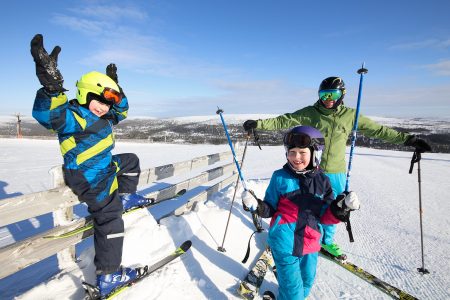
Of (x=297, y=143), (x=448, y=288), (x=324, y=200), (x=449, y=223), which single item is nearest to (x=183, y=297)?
(x=324, y=200)

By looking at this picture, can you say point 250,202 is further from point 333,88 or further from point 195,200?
point 195,200

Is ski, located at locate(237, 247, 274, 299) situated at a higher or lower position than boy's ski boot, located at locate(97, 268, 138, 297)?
lower

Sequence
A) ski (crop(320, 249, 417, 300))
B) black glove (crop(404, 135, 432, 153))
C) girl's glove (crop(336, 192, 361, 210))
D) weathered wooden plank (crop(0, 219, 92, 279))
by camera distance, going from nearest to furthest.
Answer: girl's glove (crop(336, 192, 361, 210)) < weathered wooden plank (crop(0, 219, 92, 279)) < ski (crop(320, 249, 417, 300)) < black glove (crop(404, 135, 432, 153))

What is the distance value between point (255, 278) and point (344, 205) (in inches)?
64.4

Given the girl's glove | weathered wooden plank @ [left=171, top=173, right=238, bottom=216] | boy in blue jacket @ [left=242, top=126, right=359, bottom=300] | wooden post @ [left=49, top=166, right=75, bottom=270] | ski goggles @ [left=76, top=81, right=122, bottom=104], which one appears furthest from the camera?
weathered wooden plank @ [left=171, top=173, right=238, bottom=216]

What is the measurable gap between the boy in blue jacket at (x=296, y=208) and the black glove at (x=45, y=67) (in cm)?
195

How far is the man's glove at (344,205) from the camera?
2331 millimetres

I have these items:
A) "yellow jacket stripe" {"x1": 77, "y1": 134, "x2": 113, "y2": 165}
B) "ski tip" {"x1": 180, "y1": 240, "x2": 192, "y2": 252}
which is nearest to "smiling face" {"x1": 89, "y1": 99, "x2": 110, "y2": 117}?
"yellow jacket stripe" {"x1": 77, "y1": 134, "x2": 113, "y2": 165}

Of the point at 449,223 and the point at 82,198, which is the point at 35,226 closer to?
the point at 82,198

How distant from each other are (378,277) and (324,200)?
6.37 feet

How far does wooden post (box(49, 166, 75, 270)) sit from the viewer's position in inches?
118

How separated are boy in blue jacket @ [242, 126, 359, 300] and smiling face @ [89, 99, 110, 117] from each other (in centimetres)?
174

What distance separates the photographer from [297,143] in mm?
2793

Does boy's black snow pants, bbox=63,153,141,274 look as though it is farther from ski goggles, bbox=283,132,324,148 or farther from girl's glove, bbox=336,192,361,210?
girl's glove, bbox=336,192,361,210
